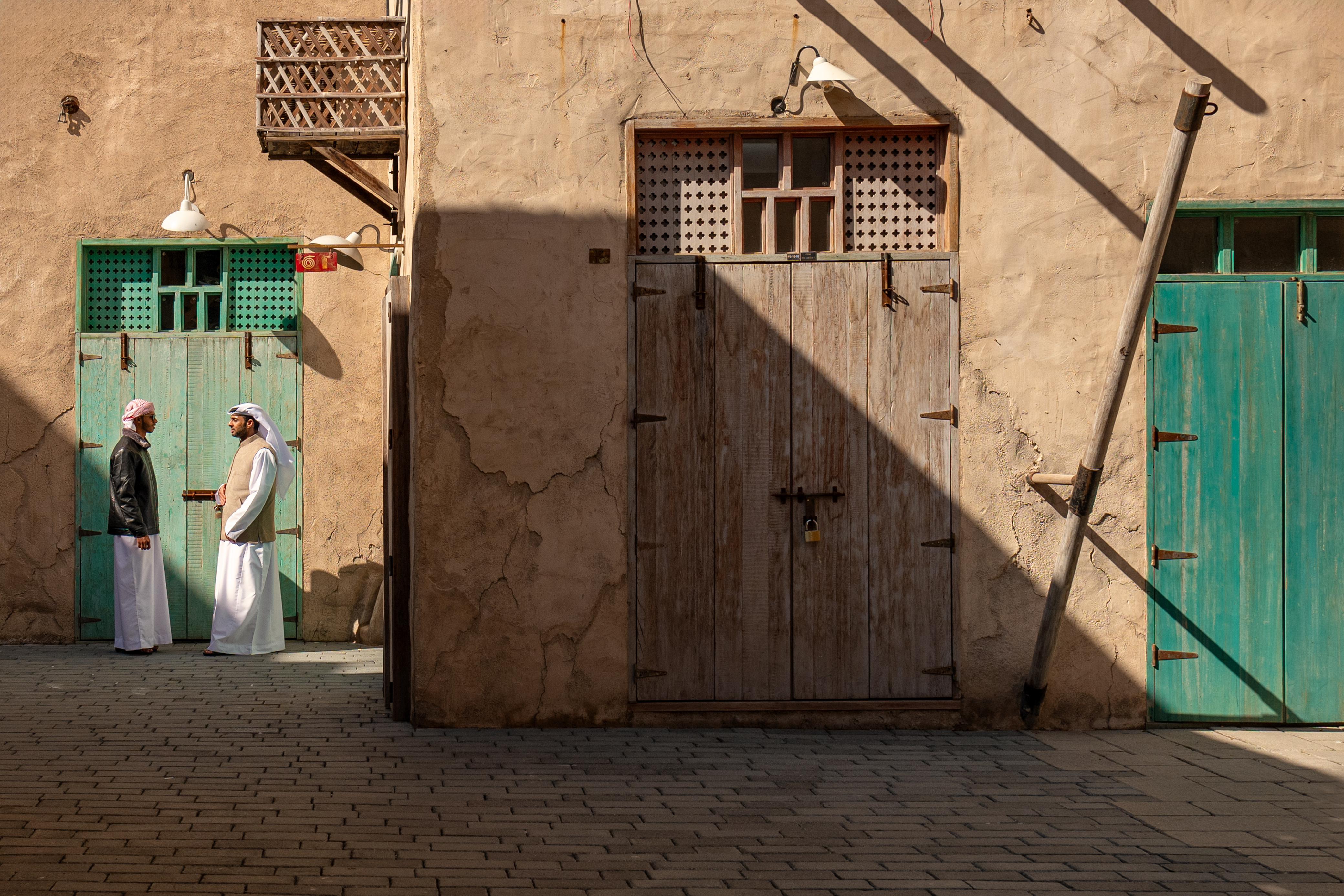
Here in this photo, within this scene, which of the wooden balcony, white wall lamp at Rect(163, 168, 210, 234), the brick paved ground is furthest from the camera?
white wall lamp at Rect(163, 168, 210, 234)

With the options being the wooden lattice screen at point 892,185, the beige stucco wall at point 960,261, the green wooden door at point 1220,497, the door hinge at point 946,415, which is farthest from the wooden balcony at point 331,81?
the green wooden door at point 1220,497

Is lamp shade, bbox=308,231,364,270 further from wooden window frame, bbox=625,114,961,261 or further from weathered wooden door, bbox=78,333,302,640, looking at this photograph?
wooden window frame, bbox=625,114,961,261

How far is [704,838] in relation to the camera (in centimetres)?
499

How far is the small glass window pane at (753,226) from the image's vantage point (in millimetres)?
7230

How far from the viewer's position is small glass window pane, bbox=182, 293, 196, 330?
36.3 ft

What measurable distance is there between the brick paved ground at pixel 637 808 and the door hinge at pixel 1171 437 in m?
1.49

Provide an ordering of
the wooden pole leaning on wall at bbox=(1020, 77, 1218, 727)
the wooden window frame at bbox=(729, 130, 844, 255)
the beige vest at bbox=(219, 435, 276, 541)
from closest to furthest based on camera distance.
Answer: the wooden pole leaning on wall at bbox=(1020, 77, 1218, 727) → the wooden window frame at bbox=(729, 130, 844, 255) → the beige vest at bbox=(219, 435, 276, 541)

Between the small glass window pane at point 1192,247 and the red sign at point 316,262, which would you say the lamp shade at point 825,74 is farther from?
the red sign at point 316,262

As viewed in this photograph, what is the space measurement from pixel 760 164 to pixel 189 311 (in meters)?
5.80

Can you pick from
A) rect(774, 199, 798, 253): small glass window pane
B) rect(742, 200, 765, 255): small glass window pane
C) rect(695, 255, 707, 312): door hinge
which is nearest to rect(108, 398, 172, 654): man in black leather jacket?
rect(695, 255, 707, 312): door hinge

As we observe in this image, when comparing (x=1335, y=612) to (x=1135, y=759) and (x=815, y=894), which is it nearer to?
(x=1135, y=759)

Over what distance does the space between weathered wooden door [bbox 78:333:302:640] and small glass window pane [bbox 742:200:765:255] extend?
5079mm

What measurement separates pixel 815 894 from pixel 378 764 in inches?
103

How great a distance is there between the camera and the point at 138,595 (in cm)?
1031
